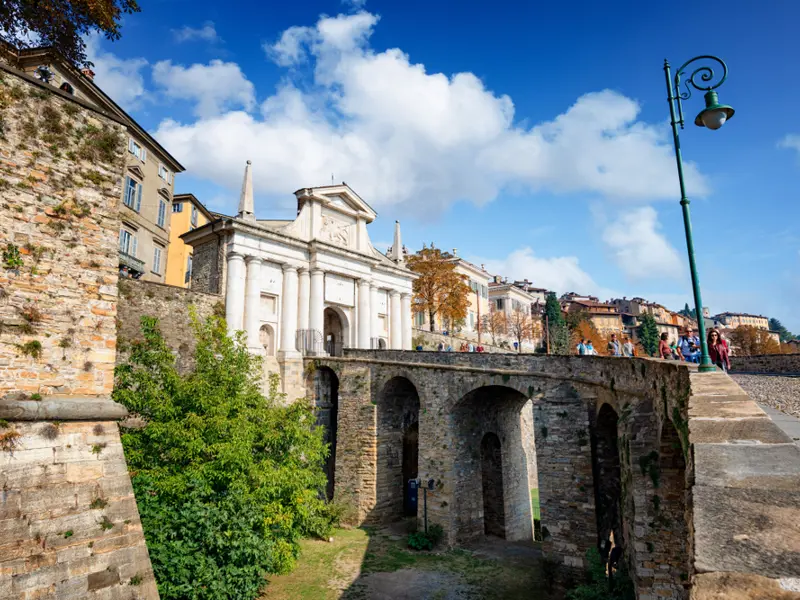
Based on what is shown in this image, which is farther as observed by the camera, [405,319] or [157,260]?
[405,319]

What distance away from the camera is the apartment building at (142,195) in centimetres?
2548

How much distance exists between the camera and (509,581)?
15.2 meters

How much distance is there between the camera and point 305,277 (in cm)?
2558

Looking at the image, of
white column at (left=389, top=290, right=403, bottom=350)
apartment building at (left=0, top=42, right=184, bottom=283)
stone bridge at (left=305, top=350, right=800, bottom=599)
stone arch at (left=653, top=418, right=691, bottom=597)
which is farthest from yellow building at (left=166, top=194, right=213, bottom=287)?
stone arch at (left=653, top=418, right=691, bottom=597)

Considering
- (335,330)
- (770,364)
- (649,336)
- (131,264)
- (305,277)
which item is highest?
(131,264)

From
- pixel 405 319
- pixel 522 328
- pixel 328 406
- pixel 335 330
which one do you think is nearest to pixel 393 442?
pixel 328 406

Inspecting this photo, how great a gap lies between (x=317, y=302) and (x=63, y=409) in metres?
18.4

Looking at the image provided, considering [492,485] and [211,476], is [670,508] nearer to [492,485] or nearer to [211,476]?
[211,476]

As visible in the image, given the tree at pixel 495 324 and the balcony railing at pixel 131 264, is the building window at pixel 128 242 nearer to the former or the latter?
the balcony railing at pixel 131 264

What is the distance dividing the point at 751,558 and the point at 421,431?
17769 mm

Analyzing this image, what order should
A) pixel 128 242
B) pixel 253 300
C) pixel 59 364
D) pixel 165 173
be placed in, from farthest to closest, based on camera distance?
pixel 165 173 → pixel 128 242 → pixel 253 300 → pixel 59 364

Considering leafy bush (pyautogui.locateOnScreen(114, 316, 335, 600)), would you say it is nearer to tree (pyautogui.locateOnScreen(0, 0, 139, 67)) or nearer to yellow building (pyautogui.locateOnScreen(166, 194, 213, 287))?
tree (pyautogui.locateOnScreen(0, 0, 139, 67))

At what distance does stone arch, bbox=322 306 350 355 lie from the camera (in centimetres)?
2781

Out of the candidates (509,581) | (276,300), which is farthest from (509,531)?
(276,300)
